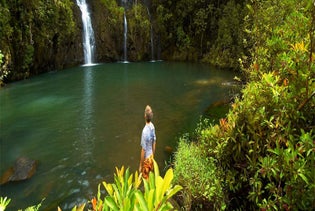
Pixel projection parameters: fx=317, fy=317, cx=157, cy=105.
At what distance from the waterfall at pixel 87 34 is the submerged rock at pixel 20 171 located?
22659 millimetres

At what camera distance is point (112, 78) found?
24266 millimetres

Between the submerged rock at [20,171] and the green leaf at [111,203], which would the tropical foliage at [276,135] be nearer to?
the green leaf at [111,203]

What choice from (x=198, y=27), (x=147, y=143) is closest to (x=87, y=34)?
(x=198, y=27)

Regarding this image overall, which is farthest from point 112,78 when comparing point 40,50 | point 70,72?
point 40,50

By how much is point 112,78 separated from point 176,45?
48.0 ft

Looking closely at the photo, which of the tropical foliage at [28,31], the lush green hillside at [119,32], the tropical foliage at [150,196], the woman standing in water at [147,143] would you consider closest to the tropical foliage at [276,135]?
the woman standing in water at [147,143]

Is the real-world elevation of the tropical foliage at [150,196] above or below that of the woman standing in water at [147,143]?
above

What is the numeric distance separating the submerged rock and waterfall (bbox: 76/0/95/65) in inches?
892

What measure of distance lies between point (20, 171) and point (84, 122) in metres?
4.83

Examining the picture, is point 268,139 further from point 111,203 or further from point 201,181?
point 111,203

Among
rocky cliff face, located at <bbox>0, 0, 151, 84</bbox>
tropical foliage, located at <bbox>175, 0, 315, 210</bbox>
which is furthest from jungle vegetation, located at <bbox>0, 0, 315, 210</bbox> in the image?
rocky cliff face, located at <bbox>0, 0, 151, 84</bbox>

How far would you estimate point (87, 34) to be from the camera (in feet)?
104

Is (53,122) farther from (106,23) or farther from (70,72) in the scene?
(106,23)

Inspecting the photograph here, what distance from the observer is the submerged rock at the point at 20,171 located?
9008mm
